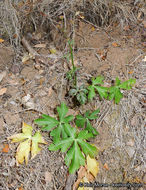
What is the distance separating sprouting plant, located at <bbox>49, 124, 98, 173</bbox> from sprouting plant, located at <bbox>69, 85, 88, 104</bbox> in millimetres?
362

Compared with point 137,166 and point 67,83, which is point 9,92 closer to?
point 67,83

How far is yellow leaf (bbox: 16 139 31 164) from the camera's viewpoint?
178 centimetres

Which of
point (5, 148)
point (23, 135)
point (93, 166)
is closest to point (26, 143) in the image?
point (23, 135)

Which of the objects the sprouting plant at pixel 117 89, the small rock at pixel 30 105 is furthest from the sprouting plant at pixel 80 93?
the small rock at pixel 30 105

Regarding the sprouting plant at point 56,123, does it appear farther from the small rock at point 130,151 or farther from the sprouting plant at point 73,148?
the small rock at point 130,151

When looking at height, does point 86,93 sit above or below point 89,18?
below

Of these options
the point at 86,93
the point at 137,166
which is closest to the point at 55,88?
the point at 86,93

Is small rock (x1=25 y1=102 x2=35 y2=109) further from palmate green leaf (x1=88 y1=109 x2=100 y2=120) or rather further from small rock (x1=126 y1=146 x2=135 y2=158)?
small rock (x1=126 y1=146 x2=135 y2=158)

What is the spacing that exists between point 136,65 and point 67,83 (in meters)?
0.94

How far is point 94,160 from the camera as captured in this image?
6.15ft

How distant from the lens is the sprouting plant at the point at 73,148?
170 centimetres

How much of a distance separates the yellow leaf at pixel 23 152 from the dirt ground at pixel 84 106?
60 millimetres

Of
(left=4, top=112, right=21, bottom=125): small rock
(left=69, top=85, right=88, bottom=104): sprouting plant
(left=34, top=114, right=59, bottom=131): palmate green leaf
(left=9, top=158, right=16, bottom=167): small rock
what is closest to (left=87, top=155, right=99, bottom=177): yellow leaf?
(left=34, top=114, right=59, bottom=131): palmate green leaf

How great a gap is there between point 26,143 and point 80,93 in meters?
0.77
